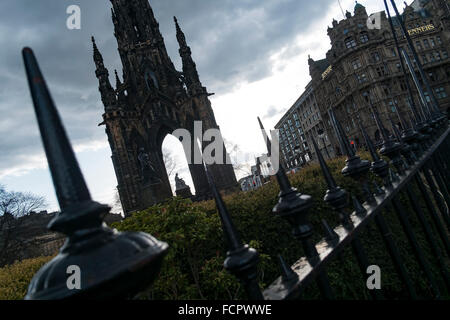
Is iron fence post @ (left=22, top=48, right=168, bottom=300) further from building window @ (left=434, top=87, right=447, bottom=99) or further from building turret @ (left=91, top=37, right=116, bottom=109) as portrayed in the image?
building window @ (left=434, top=87, right=447, bottom=99)

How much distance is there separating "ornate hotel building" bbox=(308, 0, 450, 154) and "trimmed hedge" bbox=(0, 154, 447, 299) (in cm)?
4030

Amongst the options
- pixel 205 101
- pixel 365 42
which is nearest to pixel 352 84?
pixel 365 42

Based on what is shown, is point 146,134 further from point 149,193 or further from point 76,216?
point 76,216

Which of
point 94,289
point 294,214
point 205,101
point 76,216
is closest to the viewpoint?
point 94,289

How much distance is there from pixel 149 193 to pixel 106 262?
1964 centimetres

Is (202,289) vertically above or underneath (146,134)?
underneath

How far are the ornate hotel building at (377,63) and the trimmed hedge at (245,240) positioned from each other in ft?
132

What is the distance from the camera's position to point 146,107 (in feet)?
77.1

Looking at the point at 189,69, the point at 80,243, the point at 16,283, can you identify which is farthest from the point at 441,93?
the point at 80,243

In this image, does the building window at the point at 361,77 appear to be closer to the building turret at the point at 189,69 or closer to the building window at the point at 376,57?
the building window at the point at 376,57

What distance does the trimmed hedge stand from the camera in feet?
19.6

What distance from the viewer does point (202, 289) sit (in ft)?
20.8

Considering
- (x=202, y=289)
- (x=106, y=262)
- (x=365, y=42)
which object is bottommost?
(x=202, y=289)

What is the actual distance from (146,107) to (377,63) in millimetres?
43198
